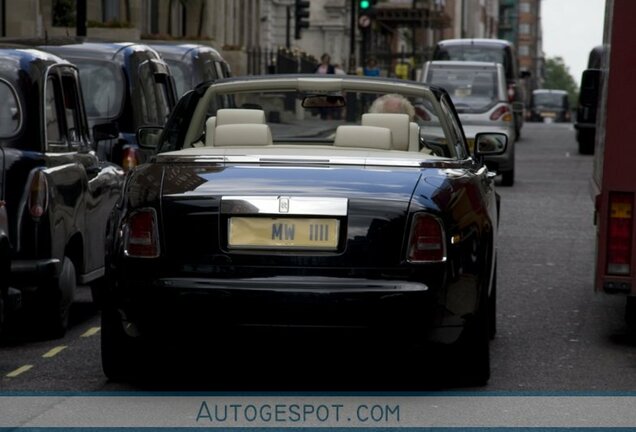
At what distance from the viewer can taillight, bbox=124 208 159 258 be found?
7.75 metres

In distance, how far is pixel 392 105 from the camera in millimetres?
10094

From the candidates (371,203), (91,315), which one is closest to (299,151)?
(371,203)

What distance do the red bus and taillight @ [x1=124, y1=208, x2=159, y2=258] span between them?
301 cm

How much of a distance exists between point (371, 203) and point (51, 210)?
2768mm

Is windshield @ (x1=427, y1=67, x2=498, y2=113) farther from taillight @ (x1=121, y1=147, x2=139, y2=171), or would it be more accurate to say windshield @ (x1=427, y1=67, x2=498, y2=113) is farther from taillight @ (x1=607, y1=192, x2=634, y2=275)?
taillight @ (x1=607, y1=192, x2=634, y2=275)

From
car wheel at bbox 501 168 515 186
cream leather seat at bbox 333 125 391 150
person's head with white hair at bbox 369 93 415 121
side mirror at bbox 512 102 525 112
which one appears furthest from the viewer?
side mirror at bbox 512 102 525 112

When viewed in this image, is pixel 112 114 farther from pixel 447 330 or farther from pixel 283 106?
pixel 447 330

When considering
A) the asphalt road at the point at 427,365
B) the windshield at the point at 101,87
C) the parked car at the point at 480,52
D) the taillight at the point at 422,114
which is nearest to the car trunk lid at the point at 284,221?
the asphalt road at the point at 427,365

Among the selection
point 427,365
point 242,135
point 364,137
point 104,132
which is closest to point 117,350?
point 242,135

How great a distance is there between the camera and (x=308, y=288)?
24.8 feet

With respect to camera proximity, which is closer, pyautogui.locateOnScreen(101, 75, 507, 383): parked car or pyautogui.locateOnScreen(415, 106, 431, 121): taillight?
pyautogui.locateOnScreen(101, 75, 507, 383): parked car

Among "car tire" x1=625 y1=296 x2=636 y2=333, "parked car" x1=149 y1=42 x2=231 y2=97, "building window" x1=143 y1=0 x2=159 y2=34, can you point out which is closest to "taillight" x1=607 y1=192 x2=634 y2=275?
"car tire" x1=625 y1=296 x2=636 y2=333
